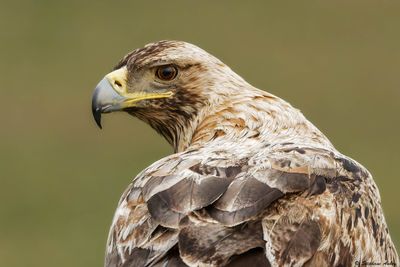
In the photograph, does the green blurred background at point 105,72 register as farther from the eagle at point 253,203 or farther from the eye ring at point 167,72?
the eagle at point 253,203

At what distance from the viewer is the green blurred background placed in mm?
21078

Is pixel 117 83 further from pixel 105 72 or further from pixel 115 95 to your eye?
pixel 105 72

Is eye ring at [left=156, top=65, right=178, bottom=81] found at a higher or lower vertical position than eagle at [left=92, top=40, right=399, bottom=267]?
higher

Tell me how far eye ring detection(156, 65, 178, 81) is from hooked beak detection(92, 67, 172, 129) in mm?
103

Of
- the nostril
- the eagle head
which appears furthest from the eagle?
the nostril

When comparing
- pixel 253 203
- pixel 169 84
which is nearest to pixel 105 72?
pixel 169 84

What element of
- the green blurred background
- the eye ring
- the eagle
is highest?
the eye ring

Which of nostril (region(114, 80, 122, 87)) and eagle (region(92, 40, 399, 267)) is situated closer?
eagle (region(92, 40, 399, 267))

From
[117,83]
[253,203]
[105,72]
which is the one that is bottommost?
[105,72]

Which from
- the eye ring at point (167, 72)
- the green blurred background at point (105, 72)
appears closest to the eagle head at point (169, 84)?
the eye ring at point (167, 72)

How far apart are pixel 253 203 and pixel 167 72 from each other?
2373 millimetres

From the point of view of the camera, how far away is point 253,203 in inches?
332

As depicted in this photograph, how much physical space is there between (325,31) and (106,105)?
23143 millimetres

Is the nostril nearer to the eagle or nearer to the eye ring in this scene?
the eye ring
